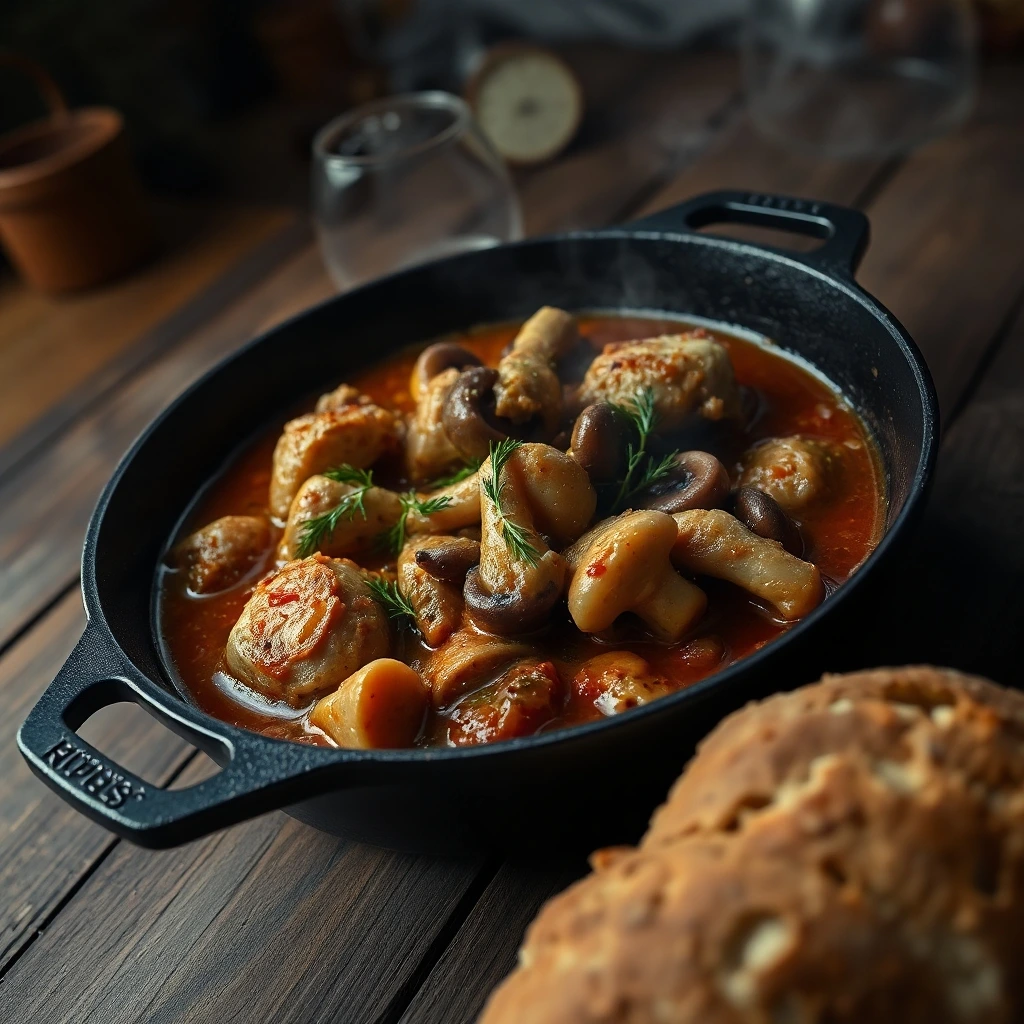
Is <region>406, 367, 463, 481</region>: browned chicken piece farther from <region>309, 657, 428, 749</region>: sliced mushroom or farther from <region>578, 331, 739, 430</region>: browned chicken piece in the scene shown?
<region>309, 657, 428, 749</region>: sliced mushroom

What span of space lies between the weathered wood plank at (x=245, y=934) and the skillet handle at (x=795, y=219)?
3.68 feet

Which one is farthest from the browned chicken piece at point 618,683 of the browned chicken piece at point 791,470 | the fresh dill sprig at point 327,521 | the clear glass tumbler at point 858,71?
the clear glass tumbler at point 858,71

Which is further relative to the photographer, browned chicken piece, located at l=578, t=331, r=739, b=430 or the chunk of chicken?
browned chicken piece, located at l=578, t=331, r=739, b=430

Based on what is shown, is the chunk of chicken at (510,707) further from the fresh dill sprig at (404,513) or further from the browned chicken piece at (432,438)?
the browned chicken piece at (432,438)

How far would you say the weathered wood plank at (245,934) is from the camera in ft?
4.64

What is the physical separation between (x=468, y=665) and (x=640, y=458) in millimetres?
440

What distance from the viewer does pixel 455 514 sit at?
1.75 metres

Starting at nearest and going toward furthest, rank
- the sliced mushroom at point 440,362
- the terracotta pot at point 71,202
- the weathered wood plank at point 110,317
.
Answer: the sliced mushroom at point 440,362 → the weathered wood plank at point 110,317 → the terracotta pot at point 71,202

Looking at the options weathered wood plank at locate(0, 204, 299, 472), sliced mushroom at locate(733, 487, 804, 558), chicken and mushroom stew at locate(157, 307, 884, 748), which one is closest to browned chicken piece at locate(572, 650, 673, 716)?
chicken and mushroom stew at locate(157, 307, 884, 748)

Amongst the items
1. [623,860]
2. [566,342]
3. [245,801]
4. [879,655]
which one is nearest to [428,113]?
[566,342]

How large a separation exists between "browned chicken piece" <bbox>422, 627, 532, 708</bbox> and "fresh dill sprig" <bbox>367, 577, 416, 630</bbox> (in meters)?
0.12

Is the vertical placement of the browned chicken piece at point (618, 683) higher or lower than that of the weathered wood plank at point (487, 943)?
higher

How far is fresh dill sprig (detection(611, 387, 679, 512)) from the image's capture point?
1688 mm

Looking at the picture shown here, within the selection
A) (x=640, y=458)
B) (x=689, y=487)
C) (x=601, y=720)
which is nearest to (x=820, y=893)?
(x=601, y=720)
